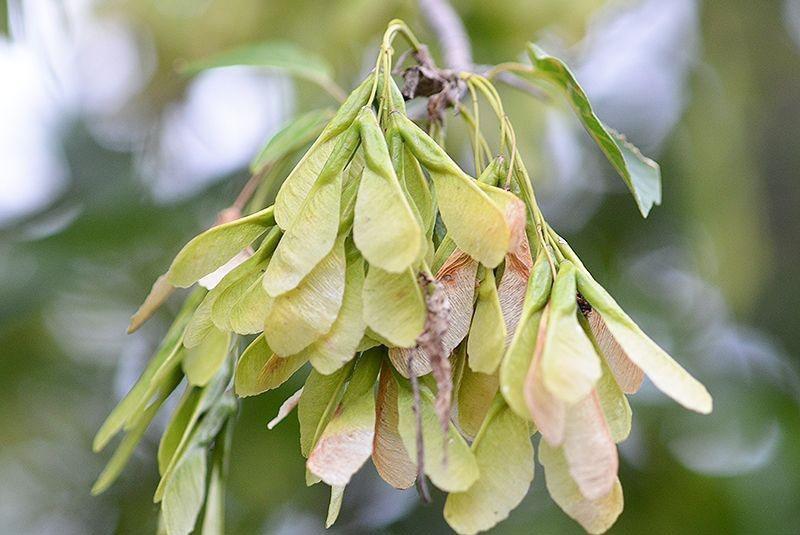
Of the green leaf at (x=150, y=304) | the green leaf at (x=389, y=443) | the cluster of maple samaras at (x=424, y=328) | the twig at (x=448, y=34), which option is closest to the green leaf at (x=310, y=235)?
the cluster of maple samaras at (x=424, y=328)

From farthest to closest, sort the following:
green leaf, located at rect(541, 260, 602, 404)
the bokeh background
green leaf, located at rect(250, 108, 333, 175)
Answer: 1. the bokeh background
2. green leaf, located at rect(250, 108, 333, 175)
3. green leaf, located at rect(541, 260, 602, 404)

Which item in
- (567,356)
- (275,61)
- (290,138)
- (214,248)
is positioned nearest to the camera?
(567,356)

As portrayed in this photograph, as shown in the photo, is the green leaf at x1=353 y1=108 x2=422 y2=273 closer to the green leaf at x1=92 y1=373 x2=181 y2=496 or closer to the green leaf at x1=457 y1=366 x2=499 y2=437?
the green leaf at x1=457 y1=366 x2=499 y2=437

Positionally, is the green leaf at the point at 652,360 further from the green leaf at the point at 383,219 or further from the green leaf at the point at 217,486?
the green leaf at the point at 217,486

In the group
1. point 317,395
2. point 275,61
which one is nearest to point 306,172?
point 317,395

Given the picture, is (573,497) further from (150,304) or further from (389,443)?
(150,304)

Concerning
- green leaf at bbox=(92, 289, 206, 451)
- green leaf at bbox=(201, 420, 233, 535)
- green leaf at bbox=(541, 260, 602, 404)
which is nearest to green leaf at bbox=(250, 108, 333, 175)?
green leaf at bbox=(92, 289, 206, 451)
